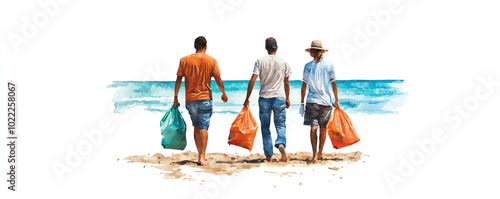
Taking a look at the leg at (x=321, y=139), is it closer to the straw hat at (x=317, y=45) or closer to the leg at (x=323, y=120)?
the leg at (x=323, y=120)

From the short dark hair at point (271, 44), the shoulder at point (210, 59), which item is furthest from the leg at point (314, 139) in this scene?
the shoulder at point (210, 59)

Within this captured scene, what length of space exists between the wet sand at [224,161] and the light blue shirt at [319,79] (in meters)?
0.99

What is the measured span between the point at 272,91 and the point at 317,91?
679 mm

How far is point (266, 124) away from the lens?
23.8 feet

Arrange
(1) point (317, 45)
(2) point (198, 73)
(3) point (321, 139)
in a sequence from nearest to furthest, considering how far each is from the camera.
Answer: (2) point (198, 73) < (1) point (317, 45) < (3) point (321, 139)

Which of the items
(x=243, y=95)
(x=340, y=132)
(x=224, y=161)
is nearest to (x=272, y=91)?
(x=340, y=132)

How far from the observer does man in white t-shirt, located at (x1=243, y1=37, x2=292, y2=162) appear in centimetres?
710

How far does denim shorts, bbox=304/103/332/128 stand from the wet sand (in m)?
0.62

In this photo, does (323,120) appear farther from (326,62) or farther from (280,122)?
(326,62)

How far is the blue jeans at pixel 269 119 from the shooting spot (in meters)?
7.16

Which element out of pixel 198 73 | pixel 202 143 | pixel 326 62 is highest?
pixel 326 62

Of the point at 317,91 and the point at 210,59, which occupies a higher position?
the point at 210,59

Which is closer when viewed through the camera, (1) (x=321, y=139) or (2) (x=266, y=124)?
(2) (x=266, y=124)

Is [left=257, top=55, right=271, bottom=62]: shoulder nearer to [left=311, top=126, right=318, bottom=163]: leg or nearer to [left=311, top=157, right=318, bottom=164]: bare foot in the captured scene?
[left=311, top=126, right=318, bottom=163]: leg
